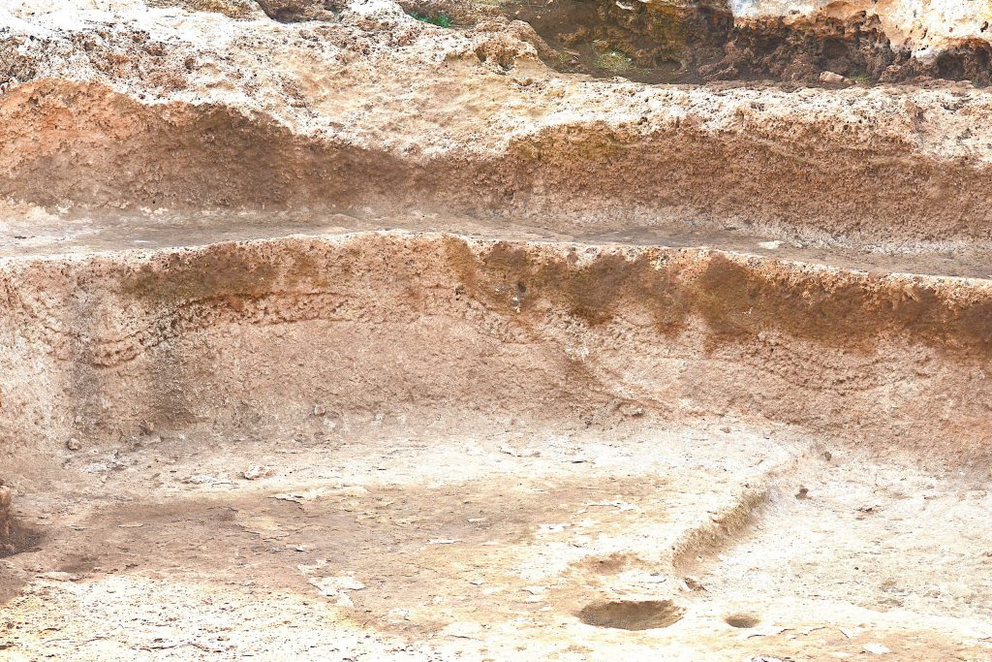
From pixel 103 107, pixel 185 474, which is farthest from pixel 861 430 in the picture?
pixel 103 107

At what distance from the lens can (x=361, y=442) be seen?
304 inches

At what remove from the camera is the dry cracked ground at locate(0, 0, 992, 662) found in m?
5.70

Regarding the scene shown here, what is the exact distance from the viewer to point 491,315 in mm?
7973

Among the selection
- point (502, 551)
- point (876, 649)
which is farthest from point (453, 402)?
point (876, 649)

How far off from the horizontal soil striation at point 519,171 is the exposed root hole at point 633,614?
12.7 feet

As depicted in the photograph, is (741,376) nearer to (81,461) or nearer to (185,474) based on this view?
(185,474)

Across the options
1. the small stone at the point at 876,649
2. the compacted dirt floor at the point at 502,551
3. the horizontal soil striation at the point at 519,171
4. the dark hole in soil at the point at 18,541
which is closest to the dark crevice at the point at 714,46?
the horizontal soil striation at the point at 519,171

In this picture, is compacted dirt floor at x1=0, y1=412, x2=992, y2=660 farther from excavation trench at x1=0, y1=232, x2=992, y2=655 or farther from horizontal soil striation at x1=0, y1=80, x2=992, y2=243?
horizontal soil striation at x1=0, y1=80, x2=992, y2=243

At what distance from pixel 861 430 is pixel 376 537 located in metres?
3.22

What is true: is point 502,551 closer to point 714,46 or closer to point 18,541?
point 18,541

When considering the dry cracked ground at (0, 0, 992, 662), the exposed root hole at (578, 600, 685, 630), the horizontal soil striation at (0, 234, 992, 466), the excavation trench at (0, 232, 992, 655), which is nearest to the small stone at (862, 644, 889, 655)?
the dry cracked ground at (0, 0, 992, 662)

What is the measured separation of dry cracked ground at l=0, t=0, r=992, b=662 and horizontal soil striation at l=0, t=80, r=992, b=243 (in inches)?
0.9

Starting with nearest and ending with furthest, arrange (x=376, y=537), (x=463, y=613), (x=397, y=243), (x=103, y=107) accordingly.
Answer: (x=463, y=613) → (x=376, y=537) → (x=397, y=243) → (x=103, y=107)

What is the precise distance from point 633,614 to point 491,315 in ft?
10.5
